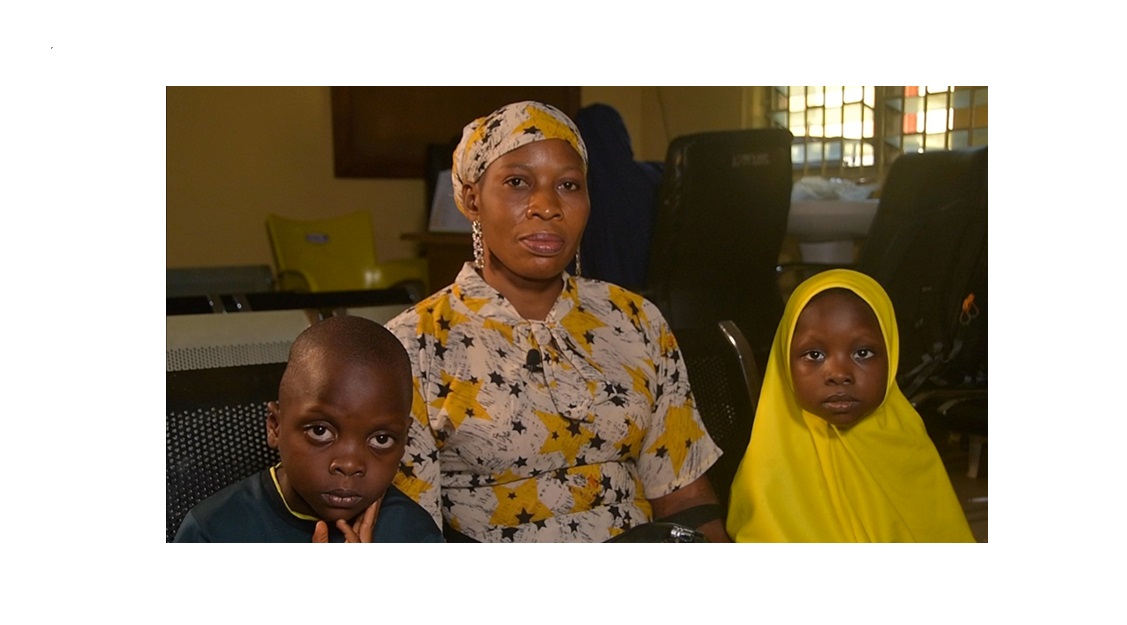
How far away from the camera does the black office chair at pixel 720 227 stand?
1719 mm

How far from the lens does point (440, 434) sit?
1.47 meters

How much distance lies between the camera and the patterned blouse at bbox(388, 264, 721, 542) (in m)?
1.47

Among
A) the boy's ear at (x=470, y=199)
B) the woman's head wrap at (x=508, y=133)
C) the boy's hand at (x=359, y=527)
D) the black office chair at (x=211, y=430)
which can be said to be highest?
the woman's head wrap at (x=508, y=133)

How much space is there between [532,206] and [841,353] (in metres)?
0.47

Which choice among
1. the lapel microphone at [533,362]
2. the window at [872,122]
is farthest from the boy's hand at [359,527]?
the window at [872,122]

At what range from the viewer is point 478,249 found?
152 centimetres

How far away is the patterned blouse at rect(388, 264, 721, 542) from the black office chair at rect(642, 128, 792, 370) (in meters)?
0.24

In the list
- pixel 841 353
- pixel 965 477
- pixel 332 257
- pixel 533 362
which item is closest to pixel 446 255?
pixel 533 362

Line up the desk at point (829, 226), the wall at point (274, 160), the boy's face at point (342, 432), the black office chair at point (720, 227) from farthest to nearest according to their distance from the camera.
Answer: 1. the wall at point (274, 160)
2. the black office chair at point (720, 227)
3. the desk at point (829, 226)
4. the boy's face at point (342, 432)

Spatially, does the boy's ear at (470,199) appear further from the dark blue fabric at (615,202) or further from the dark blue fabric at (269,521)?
the dark blue fabric at (269,521)

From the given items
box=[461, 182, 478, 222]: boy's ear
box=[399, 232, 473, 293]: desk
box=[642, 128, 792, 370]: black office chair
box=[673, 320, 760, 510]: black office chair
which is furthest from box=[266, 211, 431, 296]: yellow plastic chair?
box=[461, 182, 478, 222]: boy's ear

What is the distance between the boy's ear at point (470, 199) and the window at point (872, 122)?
50 centimetres

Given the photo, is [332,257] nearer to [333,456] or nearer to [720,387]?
[720,387]
